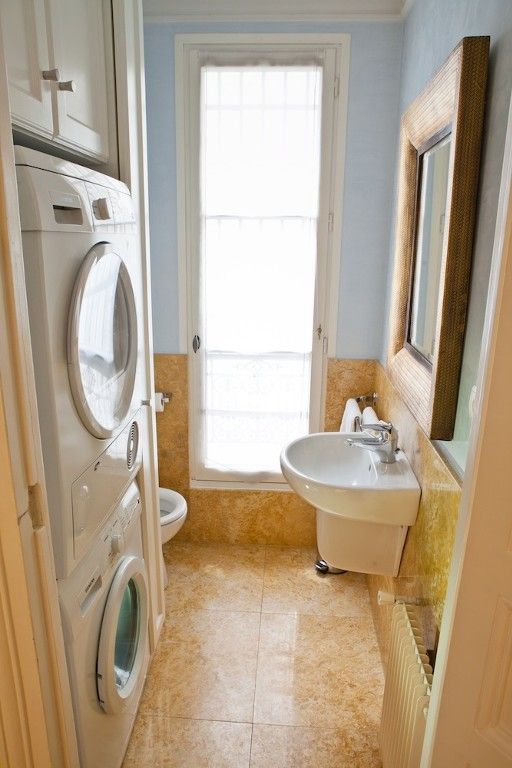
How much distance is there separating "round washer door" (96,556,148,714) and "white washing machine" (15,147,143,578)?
223 mm

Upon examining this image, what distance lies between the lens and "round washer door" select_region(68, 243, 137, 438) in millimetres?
1244

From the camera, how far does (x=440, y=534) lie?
1.52 m

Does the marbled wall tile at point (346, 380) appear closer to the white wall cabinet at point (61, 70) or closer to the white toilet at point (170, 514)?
the white toilet at point (170, 514)

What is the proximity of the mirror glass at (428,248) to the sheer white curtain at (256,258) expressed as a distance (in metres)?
0.73

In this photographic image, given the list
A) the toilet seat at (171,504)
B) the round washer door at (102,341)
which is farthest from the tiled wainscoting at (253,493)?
the round washer door at (102,341)

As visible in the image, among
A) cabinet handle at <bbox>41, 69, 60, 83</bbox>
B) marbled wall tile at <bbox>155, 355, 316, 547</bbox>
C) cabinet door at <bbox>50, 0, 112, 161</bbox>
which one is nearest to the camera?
cabinet handle at <bbox>41, 69, 60, 83</bbox>

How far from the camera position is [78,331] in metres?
1.23

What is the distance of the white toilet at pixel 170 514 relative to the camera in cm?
239

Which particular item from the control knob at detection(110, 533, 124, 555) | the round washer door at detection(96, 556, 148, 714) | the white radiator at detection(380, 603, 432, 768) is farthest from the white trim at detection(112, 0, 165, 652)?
the white radiator at detection(380, 603, 432, 768)

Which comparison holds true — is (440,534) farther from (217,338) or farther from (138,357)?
(217,338)

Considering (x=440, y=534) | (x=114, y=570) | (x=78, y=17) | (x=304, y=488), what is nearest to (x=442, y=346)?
(x=440, y=534)

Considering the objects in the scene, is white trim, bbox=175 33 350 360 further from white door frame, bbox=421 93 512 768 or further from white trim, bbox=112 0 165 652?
white door frame, bbox=421 93 512 768

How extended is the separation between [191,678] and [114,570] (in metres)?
0.77

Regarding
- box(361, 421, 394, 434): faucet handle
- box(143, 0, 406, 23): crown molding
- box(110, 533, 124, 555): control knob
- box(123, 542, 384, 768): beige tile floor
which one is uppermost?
box(143, 0, 406, 23): crown molding
